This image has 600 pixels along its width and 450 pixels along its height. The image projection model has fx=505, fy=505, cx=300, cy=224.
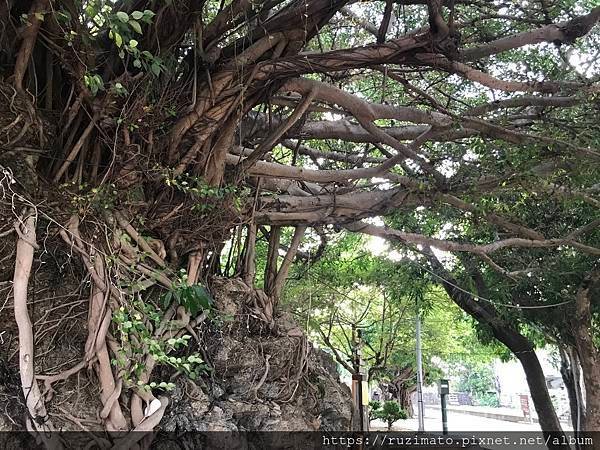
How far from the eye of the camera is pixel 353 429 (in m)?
3.72

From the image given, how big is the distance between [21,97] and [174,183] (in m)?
0.68

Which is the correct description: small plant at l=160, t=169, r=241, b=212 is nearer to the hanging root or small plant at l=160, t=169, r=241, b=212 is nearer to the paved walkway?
the hanging root

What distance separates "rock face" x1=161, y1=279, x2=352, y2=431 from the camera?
247 cm

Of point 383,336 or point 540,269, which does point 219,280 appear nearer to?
point 540,269

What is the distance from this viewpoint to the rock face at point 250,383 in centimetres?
247

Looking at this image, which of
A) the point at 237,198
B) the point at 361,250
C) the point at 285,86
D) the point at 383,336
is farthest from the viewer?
the point at 383,336

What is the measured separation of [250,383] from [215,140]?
4.54 ft

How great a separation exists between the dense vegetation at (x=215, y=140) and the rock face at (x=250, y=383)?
0.41 feet

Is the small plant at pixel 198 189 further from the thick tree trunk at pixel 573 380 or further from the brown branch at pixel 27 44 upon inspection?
the thick tree trunk at pixel 573 380

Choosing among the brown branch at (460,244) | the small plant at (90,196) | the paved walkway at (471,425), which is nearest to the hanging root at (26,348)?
the small plant at (90,196)

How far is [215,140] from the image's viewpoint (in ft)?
8.23

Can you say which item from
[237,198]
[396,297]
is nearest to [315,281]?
[396,297]

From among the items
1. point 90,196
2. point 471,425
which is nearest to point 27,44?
point 90,196

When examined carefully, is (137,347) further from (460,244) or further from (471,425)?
(471,425)
